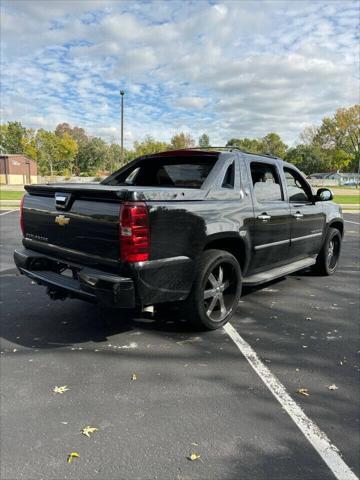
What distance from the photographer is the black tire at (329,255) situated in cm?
A: 646

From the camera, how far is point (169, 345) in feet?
12.8

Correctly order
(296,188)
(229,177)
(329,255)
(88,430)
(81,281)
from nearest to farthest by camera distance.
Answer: (88,430) → (81,281) → (229,177) → (296,188) → (329,255)

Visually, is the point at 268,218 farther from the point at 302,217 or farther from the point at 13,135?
the point at 13,135

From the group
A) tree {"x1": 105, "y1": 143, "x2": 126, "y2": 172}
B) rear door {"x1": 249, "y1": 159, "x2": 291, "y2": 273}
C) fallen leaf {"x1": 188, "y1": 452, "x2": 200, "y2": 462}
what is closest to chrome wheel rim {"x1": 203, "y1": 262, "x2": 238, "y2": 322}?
rear door {"x1": 249, "y1": 159, "x2": 291, "y2": 273}

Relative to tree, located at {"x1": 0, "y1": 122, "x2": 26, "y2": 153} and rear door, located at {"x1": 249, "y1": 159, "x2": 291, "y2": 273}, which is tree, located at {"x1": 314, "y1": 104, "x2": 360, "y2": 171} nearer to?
tree, located at {"x1": 0, "y1": 122, "x2": 26, "y2": 153}

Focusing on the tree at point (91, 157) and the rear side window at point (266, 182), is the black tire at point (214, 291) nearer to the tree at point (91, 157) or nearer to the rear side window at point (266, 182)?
the rear side window at point (266, 182)

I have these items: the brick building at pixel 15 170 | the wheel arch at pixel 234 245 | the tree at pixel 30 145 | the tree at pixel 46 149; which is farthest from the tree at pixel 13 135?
the wheel arch at pixel 234 245

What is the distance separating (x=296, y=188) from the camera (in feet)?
18.6

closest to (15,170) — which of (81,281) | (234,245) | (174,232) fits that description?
(234,245)

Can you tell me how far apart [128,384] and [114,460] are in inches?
34.1

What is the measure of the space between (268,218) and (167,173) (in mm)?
1364

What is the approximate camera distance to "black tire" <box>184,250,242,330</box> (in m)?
3.87

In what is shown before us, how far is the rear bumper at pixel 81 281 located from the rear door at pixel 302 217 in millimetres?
2883

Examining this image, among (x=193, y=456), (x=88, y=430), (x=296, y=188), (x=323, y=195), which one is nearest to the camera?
(x=193, y=456)
